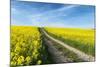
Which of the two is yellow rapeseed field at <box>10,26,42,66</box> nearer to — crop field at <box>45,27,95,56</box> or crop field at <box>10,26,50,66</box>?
crop field at <box>10,26,50,66</box>

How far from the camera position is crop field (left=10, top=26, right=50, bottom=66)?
8.77 feet

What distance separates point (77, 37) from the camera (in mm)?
2977

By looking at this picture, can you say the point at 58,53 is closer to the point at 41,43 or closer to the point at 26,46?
the point at 41,43

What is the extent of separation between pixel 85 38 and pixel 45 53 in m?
0.57

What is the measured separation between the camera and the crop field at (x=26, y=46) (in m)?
2.67

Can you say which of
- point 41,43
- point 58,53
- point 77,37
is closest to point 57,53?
point 58,53

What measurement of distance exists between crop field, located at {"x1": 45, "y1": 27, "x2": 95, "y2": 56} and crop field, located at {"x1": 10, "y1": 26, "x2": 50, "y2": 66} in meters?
0.19

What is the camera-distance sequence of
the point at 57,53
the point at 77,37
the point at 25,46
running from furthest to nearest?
the point at 77,37, the point at 57,53, the point at 25,46

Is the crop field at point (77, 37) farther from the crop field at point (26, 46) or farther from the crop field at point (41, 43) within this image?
the crop field at point (26, 46)

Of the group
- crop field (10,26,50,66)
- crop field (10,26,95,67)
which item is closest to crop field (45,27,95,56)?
crop field (10,26,95,67)

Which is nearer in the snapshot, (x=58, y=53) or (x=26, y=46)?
(x=26, y=46)

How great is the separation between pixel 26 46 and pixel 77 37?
67cm

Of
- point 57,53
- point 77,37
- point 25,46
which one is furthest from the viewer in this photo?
point 77,37
